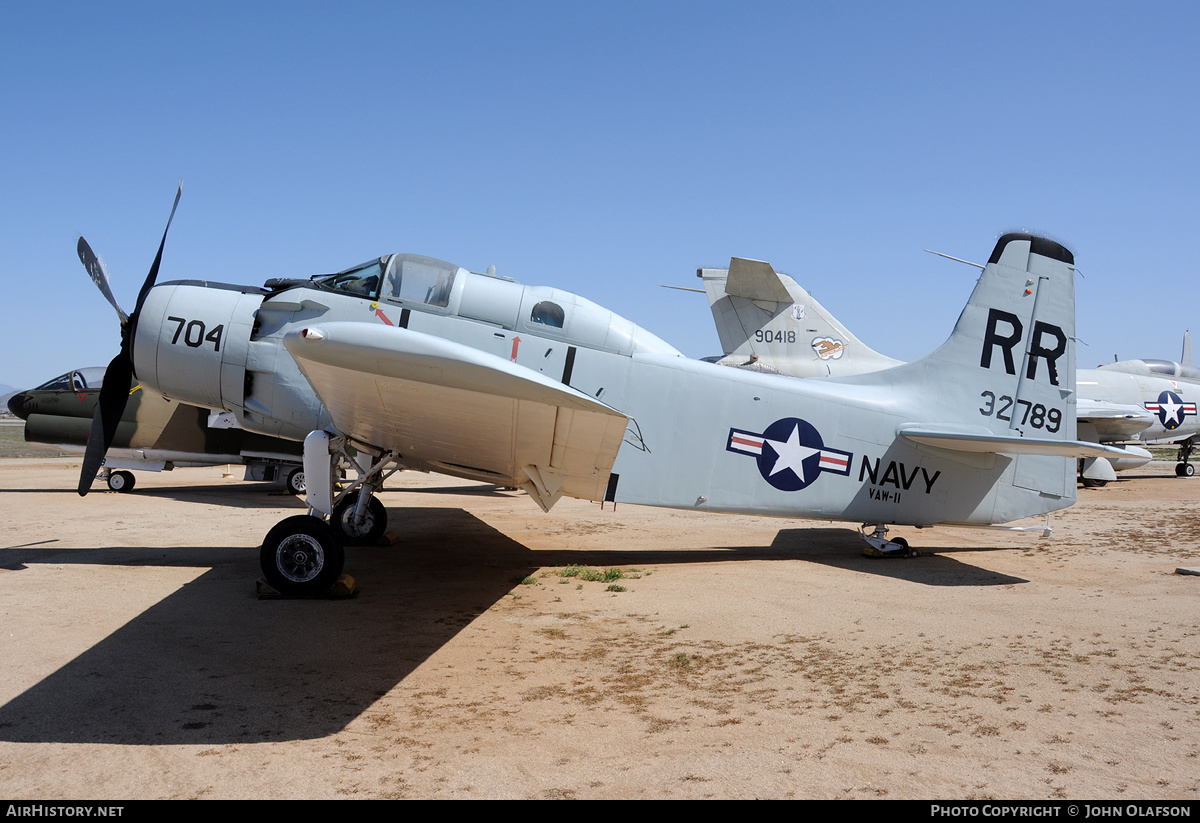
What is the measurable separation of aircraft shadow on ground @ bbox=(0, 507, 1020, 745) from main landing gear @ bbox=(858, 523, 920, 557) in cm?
21

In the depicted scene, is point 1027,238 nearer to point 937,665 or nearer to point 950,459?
point 950,459

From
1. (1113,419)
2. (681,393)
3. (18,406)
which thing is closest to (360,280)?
(681,393)

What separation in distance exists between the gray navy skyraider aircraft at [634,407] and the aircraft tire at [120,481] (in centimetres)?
915

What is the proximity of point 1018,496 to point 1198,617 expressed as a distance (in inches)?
110

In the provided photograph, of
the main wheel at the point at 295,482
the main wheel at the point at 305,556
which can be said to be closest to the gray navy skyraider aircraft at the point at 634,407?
the main wheel at the point at 305,556

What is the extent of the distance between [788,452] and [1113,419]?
759 inches

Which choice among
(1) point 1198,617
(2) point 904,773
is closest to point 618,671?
(2) point 904,773

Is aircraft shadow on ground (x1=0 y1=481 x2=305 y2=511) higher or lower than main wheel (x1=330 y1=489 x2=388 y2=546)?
lower

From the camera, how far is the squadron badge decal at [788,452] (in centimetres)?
852

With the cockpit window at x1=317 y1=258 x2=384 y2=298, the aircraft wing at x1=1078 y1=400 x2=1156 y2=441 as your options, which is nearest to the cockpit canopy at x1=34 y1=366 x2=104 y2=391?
the cockpit window at x1=317 y1=258 x2=384 y2=298

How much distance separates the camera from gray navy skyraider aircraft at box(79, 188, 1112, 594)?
7.11m

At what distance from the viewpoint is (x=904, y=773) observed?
3.59 m

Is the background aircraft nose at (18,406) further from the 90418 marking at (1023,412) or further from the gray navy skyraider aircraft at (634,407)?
the 90418 marking at (1023,412)

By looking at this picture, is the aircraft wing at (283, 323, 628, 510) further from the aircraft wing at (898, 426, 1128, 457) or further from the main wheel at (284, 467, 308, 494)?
the main wheel at (284, 467, 308, 494)
